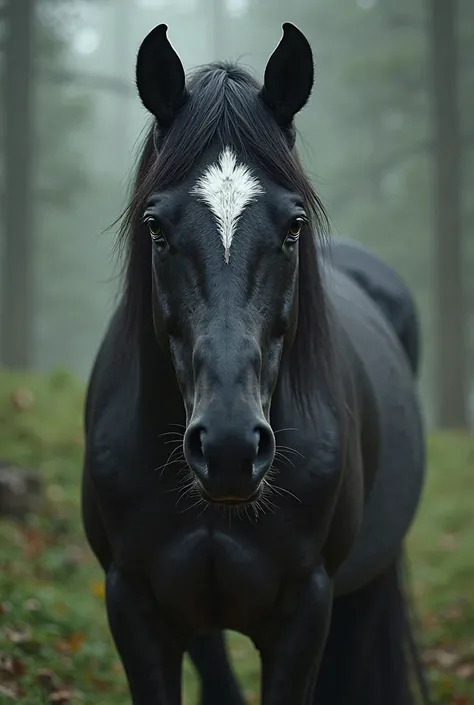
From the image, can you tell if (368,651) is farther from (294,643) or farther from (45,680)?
(294,643)

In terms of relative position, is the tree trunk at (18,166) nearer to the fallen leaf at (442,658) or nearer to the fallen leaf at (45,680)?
the fallen leaf at (442,658)

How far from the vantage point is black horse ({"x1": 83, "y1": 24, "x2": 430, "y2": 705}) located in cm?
258

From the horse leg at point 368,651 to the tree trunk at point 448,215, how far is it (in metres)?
8.47

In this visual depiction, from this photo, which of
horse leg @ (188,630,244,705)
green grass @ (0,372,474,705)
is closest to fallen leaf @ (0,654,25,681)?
green grass @ (0,372,474,705)

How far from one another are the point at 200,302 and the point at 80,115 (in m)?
17.9

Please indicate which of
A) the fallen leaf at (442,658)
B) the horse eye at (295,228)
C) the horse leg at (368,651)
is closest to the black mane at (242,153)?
the horse eye at (295,228)

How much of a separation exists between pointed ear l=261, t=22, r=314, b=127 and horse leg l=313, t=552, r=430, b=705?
252 centimetres

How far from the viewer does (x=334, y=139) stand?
22625mm

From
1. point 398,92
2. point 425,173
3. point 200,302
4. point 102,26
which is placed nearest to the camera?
point 200,302

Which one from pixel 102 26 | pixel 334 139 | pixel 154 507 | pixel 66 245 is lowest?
pixel 154 507

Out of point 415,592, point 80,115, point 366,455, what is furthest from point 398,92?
point 366,455

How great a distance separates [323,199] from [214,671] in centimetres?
206

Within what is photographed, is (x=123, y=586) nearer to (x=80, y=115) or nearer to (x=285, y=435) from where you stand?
(x=285, y=435)

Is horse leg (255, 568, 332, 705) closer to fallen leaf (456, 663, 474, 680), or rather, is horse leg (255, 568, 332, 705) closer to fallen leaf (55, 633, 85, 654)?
fallen leaf (55, 633, 85, 654)
